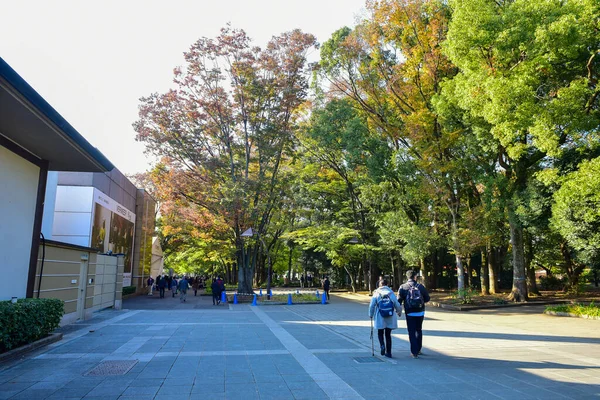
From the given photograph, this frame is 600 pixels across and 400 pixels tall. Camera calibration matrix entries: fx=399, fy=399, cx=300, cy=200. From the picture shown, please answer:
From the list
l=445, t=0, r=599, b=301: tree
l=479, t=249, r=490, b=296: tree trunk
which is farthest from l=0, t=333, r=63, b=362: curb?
l=479, t=249, r=490, b=296: tree trunk

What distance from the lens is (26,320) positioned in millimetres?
7910

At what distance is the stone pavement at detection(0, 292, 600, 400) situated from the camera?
5426mm

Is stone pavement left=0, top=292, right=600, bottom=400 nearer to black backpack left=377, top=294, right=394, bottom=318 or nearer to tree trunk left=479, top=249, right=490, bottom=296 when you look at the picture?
black backpack left=377, top=294, right=394, bottom=318

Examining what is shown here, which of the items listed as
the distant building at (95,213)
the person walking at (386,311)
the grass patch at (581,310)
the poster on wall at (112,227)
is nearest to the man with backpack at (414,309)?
the person walking at (386,311)

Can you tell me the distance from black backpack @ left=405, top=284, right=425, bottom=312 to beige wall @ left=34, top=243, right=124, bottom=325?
30.7 feet

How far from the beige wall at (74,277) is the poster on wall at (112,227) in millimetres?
4813

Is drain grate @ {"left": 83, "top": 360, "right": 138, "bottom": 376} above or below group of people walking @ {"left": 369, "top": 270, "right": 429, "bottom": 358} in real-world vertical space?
below

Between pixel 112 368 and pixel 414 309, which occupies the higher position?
pixel 414 309

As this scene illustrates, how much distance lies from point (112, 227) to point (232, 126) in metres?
9.49

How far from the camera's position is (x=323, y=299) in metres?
21.8

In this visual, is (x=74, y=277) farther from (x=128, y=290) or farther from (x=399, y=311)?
(x=128, y=290)

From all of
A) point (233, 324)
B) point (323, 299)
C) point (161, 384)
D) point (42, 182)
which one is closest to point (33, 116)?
point (42, 182)

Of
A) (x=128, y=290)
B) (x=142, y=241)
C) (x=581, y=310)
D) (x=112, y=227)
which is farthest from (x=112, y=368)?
(x=142, y=241)

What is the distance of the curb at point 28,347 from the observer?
7.11m
